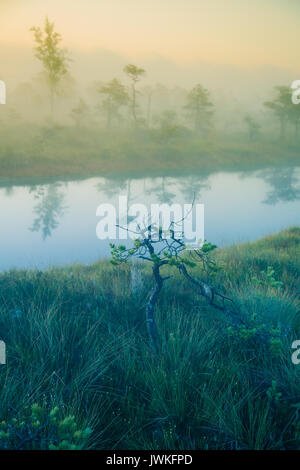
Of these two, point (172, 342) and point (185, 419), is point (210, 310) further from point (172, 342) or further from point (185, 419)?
point (185, 419)

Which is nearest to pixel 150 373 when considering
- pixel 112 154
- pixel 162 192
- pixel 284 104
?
pixel 162 192

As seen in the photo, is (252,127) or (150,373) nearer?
(150,373)

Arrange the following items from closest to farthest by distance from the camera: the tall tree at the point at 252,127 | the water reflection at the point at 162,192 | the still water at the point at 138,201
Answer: the still water at the point at 138,201 → the water reflection at the point at 162,192 → the tall tree at the point at 252,127

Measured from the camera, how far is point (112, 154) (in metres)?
29.7

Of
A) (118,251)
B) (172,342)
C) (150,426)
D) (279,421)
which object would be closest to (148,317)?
(172,342)

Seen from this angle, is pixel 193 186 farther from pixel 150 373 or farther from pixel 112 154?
pixel 150 373

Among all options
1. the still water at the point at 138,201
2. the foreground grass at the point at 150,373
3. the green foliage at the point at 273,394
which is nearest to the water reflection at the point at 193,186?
the still water at the point at 138,201

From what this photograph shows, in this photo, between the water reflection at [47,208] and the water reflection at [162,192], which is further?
the water reflection at [162,192]

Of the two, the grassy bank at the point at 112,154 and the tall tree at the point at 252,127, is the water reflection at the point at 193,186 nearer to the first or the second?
the grassy bank at the point at 112,154

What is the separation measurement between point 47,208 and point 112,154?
16.2 metres

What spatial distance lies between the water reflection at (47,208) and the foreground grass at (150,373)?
6746 millimetres

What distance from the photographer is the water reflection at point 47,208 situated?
11242 mm

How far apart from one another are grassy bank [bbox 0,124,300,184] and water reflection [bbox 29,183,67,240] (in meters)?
3.51

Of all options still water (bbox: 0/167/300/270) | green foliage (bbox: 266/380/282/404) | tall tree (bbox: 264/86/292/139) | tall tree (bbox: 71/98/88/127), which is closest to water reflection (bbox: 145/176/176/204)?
still water (bbox: 0/167/300/270)
